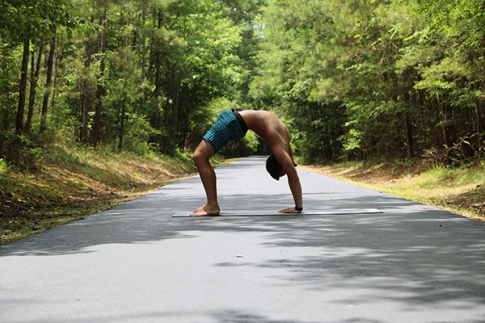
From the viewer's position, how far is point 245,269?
195 inches

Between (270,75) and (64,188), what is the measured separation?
1331 inches

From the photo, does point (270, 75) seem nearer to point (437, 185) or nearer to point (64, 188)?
point (437, 185)

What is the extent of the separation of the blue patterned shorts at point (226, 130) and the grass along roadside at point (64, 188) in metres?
2.47

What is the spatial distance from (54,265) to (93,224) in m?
2.99

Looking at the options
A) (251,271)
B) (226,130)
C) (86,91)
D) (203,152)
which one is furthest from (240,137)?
(86,91)

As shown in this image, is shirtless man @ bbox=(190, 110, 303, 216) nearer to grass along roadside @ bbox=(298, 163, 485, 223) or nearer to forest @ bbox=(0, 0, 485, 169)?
grass along roadside @ bbox=(298, 163, 485, 223)

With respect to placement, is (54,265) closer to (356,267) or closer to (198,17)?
(356,267)

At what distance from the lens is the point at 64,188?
14.3m

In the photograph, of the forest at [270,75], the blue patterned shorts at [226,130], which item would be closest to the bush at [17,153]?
the forest at [270,75]

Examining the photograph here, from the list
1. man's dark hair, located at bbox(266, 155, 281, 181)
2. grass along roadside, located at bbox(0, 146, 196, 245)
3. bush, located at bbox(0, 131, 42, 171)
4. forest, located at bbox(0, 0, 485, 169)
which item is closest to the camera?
man's dark hair, located at bbox(266, 155, 281, 181)

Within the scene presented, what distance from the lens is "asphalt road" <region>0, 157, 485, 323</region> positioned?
12.2ft

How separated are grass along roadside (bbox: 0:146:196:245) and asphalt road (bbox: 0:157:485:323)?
1.56 m

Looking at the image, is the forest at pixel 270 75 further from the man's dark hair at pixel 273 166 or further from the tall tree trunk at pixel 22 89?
the man's dark hair at pixel 273 166

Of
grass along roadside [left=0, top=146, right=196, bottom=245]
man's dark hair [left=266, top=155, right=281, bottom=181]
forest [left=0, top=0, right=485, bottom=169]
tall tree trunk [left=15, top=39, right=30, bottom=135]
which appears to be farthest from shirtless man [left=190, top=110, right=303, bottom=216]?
tall tree trunk [left=15, top=39, right=30, bottom=135]
